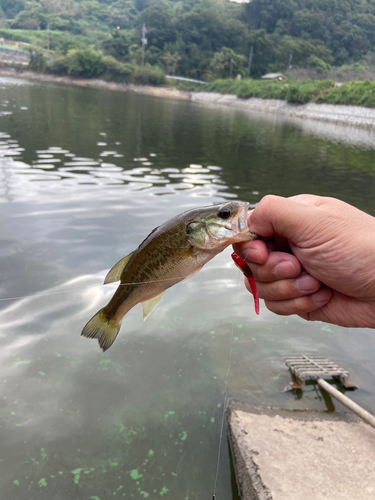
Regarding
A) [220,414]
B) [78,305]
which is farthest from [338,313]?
[78,305]

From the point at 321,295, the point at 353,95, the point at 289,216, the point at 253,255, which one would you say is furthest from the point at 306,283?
the point at 353,95

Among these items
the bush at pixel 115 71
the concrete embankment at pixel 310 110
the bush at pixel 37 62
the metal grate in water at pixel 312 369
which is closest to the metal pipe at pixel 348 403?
the metal grate in water at pixel 312 369

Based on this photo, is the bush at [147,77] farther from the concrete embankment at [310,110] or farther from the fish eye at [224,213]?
the fish eye at [224,213]

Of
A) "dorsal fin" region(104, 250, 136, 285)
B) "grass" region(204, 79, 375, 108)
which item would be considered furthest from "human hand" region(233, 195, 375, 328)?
"grass" region(204, 79, 375, 108)

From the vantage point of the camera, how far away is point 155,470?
3959 millimetres

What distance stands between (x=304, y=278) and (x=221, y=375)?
9.70 feet

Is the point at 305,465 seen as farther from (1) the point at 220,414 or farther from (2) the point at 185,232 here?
(2) the point at 185,232

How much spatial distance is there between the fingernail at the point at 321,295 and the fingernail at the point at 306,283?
0.31ft

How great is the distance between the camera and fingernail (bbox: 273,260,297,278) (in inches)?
106

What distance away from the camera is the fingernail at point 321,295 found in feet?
9.49

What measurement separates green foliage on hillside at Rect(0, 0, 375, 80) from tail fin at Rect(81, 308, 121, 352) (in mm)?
126492

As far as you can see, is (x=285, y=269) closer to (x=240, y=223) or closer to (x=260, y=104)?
(x=240, y=223)

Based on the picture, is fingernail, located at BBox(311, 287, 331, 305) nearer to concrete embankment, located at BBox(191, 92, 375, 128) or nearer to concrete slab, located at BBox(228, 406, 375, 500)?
concrete slab, located at BBox(228, 406, 375, 500)

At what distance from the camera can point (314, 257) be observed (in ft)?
8.48
